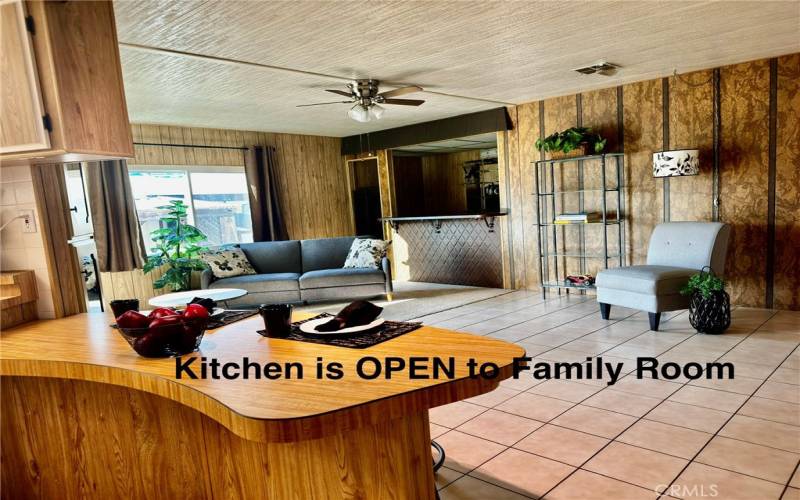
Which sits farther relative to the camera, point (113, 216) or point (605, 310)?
point (113, 216)

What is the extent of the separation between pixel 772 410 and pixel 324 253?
531 cm

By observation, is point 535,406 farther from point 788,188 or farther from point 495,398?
point 788,188

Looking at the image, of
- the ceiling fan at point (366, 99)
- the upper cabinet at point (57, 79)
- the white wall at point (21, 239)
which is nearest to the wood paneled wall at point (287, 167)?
the ceiling fan at point (366, 99)

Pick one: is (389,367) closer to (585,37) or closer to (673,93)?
(585,37)

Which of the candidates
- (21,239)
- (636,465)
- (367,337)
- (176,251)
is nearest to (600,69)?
(636,465)

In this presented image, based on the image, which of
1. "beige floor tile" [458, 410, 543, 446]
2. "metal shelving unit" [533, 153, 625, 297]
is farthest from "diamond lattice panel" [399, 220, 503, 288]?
"beige floor tile" [458, 410, 543, 446]

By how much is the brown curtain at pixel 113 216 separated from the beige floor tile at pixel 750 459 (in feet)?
18.9

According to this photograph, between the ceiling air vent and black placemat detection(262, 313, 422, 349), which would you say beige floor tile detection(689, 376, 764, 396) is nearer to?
black placemat detection(262, 313, 422, 349)

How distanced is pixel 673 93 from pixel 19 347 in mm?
5601

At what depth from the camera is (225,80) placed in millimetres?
4211

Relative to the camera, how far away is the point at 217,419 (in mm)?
1211

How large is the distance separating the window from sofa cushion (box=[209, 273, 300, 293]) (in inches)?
43.3

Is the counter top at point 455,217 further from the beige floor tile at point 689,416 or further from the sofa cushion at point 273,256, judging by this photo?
the beige floor tile at point 689,416

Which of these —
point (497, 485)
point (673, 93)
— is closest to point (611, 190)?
point (673, 93)
